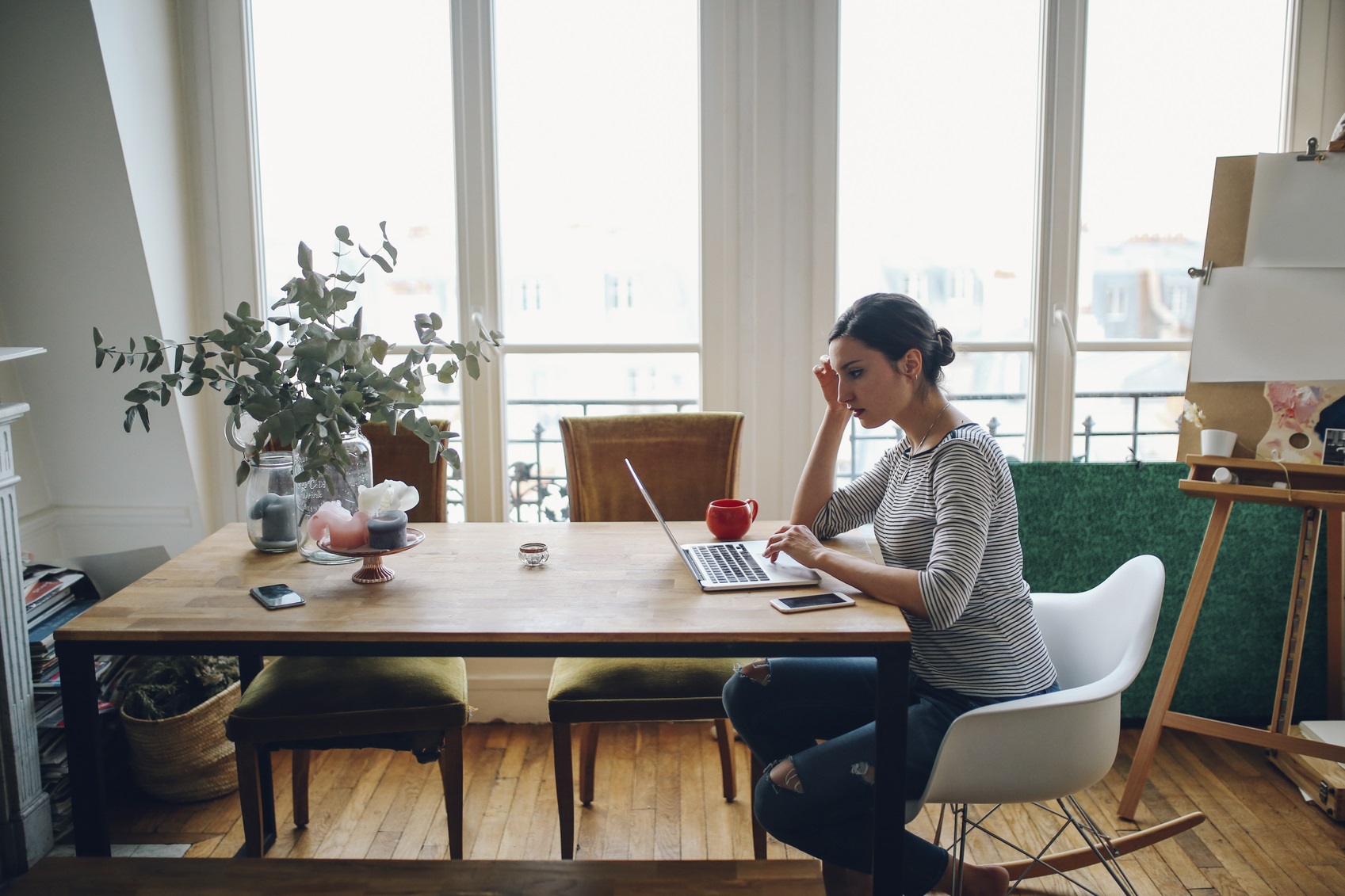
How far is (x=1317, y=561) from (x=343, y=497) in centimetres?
273

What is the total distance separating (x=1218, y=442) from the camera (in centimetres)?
255

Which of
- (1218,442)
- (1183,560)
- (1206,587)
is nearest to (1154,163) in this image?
(1218,442)

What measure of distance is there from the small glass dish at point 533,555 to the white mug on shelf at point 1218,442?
170 cm

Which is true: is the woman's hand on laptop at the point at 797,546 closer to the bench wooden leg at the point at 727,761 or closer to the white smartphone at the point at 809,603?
the white smartphone at the point at 809,603

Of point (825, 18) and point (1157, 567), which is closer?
point (1157, 567)

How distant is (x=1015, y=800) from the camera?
178 centimetres

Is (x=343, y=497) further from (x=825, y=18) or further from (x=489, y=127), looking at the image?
(x=825, y=18)

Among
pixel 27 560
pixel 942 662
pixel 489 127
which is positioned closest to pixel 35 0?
pixel 489 127

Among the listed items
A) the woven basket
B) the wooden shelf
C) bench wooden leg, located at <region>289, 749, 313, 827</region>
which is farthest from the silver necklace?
the woven basket

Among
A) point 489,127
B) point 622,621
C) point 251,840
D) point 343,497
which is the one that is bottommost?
point 251,840

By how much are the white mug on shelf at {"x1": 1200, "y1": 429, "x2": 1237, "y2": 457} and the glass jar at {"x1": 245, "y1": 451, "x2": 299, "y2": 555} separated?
218cm

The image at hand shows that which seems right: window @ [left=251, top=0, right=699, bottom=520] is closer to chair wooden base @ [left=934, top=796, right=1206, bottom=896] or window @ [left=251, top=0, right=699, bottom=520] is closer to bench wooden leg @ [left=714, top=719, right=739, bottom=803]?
bench wooden leg @ [left=714, top=719, right=739, bottom=803]

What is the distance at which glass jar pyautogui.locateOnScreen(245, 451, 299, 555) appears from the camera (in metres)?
2.04

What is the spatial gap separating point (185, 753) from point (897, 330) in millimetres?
2069
